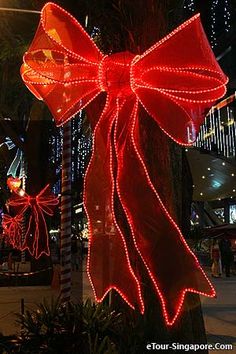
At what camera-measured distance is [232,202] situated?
2280 inches

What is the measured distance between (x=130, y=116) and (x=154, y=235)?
3.74 ft

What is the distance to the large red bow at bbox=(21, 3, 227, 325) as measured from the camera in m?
4.38

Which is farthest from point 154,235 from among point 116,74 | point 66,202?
point 66,202

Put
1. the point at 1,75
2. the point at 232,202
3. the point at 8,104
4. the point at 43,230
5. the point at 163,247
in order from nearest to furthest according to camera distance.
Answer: the point at 163,247 → the point at 1,75 → the point at 8,104 → the point at 43,230 → the point at 232,202

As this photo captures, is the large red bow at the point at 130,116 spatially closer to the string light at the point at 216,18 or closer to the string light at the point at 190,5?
the string light at the point at 190,5

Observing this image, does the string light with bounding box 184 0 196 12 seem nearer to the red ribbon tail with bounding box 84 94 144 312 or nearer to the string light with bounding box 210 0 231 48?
the string light with bounding box 210 0 231 48

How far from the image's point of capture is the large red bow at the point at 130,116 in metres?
4.38

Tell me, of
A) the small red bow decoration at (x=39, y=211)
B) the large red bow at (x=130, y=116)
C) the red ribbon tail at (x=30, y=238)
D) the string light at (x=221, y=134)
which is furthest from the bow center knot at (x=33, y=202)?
the string light at (x=221, y=134)

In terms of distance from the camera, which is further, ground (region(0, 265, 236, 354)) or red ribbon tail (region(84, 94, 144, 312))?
ground (region(0, 265, 236, 354))

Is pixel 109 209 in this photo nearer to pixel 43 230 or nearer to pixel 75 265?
pixel 43 230

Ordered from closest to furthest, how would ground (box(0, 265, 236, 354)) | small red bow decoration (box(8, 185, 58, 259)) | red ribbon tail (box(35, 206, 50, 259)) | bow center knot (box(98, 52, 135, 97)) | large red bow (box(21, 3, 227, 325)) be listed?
large red bow (box(21, 3, 227, 325)) < bow center knot (box(98, 52, 135, 97)) < ground (box(0, 265, 236, 354)) < red ribbon tail (box(35, 206, 50, 259)) < small red bow decoration (box(8, 185, 58, 259))

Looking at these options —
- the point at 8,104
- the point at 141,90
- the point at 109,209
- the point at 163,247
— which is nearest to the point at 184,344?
the point at 163,247

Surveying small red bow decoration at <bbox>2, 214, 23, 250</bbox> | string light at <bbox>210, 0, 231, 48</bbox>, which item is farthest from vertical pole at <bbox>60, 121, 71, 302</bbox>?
small red bow decoration at <bbox>2, 214, 23, 250</bbox>

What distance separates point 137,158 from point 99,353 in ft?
6.91
